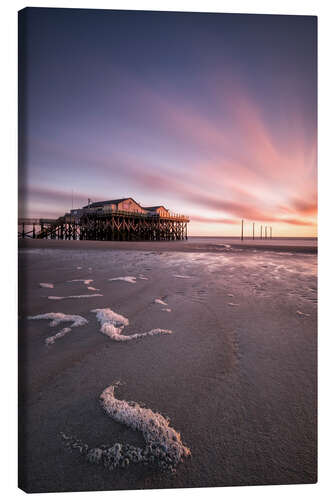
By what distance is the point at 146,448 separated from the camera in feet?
2.80

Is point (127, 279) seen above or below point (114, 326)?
above

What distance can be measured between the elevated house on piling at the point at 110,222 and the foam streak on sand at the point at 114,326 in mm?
16982

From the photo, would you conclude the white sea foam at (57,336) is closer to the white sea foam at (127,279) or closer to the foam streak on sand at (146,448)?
the foam streak on sand at (146,448)

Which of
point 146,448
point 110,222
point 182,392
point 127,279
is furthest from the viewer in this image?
point 110,222

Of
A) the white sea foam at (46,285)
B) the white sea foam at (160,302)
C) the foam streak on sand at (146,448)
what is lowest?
the foam streak on sand at (146,448)

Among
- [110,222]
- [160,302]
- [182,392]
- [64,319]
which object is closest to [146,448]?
[182,392]

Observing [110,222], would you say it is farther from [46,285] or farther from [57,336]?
[57,336]

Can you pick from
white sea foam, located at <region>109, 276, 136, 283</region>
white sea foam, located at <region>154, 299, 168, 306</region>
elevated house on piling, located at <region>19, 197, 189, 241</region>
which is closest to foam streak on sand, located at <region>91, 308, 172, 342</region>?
white sea foam, located at <region>154, 299, 168, 306</region>

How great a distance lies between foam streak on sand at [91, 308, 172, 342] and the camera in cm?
149

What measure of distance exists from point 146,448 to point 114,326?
2.82 ft

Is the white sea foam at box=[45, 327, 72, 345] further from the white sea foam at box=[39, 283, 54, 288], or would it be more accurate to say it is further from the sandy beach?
the white sea foam at box=[39, 283, 54, 288]

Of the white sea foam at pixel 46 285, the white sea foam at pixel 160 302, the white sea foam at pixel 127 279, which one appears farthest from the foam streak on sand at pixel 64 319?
the white sea foam at pixel 127 279

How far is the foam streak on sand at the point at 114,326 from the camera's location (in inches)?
58.6

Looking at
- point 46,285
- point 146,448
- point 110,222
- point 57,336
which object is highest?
point 110,222
